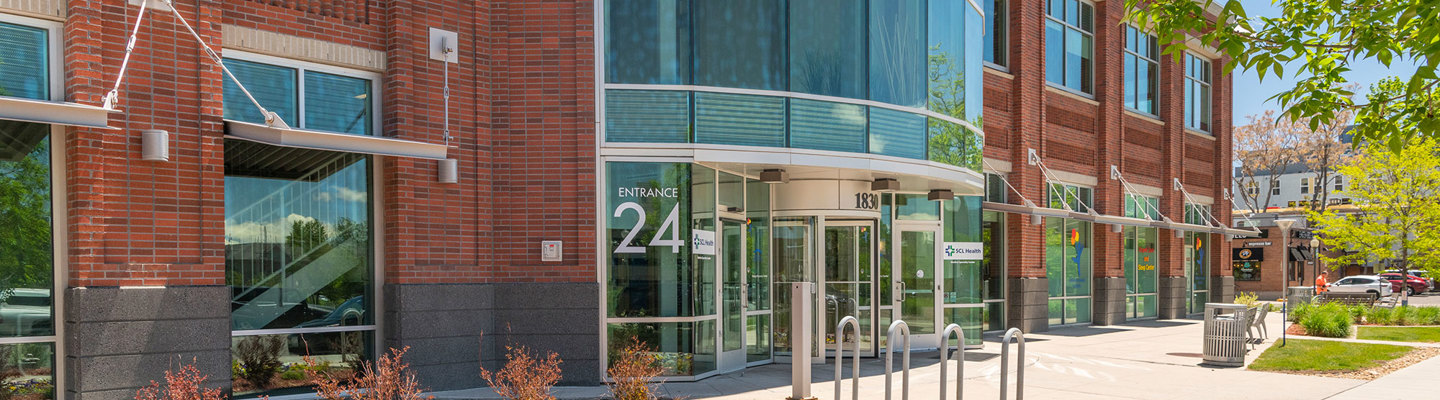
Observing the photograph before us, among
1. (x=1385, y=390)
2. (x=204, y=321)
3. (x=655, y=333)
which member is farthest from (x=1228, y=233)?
(x=204, y=321)

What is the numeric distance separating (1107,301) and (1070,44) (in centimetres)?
590

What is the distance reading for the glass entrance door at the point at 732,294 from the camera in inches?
507

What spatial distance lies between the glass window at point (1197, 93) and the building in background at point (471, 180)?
1620 centimetres

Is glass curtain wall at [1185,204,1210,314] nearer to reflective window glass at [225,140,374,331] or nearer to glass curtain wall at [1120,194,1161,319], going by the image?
glass curtain wall at [1120,194,1161,319]

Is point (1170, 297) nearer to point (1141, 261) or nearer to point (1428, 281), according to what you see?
point (1141, 261)

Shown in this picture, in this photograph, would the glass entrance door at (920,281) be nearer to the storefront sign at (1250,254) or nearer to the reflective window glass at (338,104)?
the reflective window glass at (338,104)

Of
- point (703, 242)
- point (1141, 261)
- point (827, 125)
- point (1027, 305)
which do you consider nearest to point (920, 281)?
point (827, 125)

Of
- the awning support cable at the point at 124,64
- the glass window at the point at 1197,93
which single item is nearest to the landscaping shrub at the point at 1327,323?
the glass window at the point at 1197,93

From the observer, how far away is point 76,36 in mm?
8867

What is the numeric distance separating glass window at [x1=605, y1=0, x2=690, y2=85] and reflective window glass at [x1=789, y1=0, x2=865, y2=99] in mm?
1449

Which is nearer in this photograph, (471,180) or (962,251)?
(471,180)

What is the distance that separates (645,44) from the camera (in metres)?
12.0

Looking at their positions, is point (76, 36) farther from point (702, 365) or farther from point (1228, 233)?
point (1228, 233)

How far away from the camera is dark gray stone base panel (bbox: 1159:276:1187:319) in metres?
28.0
